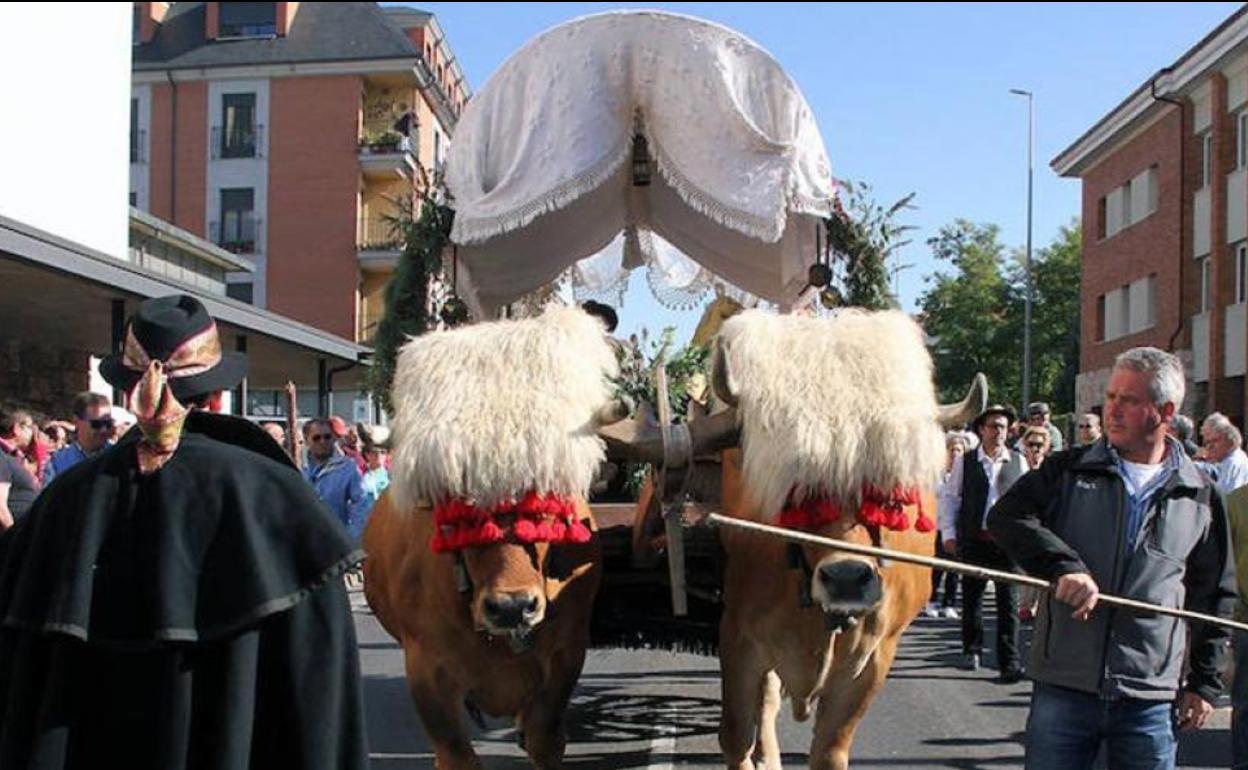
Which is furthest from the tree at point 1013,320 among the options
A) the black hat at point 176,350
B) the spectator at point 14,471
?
→ the black hat at point 176,350

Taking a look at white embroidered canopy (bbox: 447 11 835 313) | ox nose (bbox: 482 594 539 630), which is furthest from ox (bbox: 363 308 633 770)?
white embroidered canopy (bbox: 447 11 835 313)

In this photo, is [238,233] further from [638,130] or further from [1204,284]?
[638,130]

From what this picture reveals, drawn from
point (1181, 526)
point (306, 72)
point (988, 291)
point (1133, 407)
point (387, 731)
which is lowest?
point (387, 731)

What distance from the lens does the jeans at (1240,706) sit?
19.4 feet

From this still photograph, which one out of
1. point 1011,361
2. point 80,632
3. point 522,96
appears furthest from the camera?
point 1011,361

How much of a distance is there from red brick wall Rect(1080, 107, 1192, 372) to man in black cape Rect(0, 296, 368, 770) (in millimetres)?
27090

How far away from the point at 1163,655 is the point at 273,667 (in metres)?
2.72

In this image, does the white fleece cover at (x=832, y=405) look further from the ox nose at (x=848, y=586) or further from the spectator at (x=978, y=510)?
the spectator at (x=978, y=510)

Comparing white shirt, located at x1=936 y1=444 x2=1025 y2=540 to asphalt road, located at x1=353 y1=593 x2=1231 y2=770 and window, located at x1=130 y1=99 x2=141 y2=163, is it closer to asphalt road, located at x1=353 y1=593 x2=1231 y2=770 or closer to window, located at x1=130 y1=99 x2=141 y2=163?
asphalt road, located at x1=353 y1=593 x2=1231 y2=770

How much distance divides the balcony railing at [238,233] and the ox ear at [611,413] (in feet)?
127

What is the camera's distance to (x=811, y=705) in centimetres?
532

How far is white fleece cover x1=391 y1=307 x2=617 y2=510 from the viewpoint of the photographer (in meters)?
4.66

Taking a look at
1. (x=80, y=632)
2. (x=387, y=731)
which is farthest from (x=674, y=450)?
(x=387, y=731)

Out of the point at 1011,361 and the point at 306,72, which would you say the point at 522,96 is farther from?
the point at 1011,361
